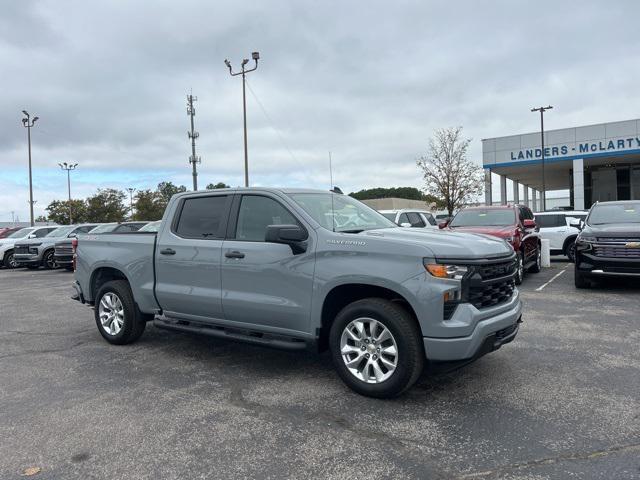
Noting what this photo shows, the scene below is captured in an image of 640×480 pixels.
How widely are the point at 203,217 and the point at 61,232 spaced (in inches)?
716

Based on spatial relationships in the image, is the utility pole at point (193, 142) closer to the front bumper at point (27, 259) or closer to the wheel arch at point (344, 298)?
the front bumper at point (27, 259)

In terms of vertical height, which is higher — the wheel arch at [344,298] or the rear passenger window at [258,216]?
the rear passenger window at [258,216]

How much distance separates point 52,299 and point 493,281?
392 inches

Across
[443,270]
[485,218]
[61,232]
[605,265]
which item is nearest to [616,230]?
[605,265]

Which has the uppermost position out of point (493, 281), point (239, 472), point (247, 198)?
point (247, 198)

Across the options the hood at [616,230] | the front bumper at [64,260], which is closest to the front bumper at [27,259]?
the front bumper at [64,260]

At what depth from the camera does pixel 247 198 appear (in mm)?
5461

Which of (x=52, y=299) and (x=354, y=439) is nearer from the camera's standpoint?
(x=354, y=439)

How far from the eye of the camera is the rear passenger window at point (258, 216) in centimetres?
514

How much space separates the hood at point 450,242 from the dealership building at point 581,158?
31053 millimetres

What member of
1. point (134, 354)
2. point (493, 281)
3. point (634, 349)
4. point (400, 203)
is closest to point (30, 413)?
point (134, 354)

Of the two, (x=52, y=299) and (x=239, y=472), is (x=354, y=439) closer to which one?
(x=239, y=472)

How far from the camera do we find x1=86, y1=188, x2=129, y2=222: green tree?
259ft

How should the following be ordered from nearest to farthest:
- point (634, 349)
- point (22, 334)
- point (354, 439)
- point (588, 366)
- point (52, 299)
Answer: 1. point (354, 439)
2. point (588, 366)
3. point (634, 349)
4. point (22, 334)
5. point (52, 299)
